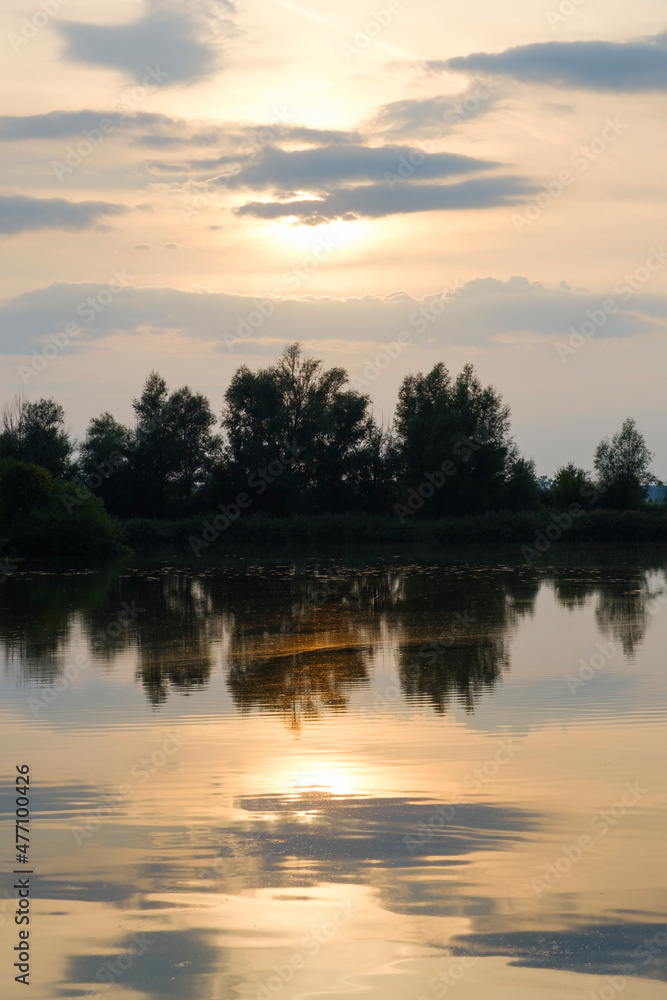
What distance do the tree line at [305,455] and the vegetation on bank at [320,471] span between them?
3.4 inches

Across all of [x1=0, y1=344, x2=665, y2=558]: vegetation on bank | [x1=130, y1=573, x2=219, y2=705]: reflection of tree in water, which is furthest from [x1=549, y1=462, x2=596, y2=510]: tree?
[x1=130, y1=573, x2=219, y2=705]: reflection of tree in water

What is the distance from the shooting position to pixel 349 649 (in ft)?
54.0

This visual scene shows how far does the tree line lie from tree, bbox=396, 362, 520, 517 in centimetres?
8

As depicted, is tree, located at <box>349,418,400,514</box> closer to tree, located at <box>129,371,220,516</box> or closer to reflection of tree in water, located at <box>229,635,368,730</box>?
tree, located at <box>129,371,220,516</box>

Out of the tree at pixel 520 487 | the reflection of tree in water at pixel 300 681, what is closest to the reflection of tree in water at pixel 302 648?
the reflection of tree in water at pixel 300 681

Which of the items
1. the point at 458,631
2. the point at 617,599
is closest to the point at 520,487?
the point at 617,599

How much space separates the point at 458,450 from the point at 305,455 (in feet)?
30.6

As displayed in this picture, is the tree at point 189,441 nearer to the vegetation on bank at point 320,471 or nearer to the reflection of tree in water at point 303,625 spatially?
the vegetation on bank at point 320,471

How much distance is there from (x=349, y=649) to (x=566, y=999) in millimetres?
11989

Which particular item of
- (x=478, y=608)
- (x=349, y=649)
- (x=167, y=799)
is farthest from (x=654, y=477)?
(x=167, y=799)

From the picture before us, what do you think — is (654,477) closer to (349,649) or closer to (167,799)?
(349,649)

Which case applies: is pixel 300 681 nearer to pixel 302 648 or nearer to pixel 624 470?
pixel 302 648

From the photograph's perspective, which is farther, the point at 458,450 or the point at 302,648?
the point at 458,450

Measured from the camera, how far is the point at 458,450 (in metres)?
59.9
